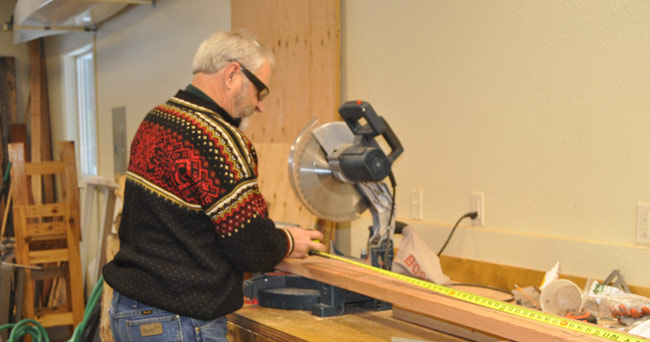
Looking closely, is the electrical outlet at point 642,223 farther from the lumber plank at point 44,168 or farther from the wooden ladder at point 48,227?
the lumber plank at point 44,168

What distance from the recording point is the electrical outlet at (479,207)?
257cm

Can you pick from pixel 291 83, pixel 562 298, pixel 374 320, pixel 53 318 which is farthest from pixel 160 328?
pixel 53 318

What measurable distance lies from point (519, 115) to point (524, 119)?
27 mm

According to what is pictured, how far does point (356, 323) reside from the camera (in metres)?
2.11

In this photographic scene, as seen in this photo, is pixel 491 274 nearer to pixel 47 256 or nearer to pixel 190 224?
pixel 190 224

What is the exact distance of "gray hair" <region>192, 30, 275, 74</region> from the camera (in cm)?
189

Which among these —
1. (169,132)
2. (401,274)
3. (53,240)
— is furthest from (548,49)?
(53,240)

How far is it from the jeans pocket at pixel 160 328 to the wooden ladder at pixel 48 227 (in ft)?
11.6

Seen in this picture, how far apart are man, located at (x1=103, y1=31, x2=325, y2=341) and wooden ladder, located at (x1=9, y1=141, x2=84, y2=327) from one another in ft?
11.4

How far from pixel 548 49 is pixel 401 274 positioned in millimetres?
936

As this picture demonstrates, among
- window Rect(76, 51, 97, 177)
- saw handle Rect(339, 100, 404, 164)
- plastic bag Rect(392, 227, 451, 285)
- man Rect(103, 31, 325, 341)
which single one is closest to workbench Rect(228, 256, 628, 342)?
plastic bag Rect(392, 227, 451, 285)

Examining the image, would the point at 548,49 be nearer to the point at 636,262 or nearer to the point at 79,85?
the point at 636,262

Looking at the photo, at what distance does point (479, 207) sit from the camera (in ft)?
8.47

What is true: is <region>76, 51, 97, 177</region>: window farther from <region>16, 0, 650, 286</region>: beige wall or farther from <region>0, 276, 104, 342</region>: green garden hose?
<region>16, 0, 650, 286</region>: beige wall
